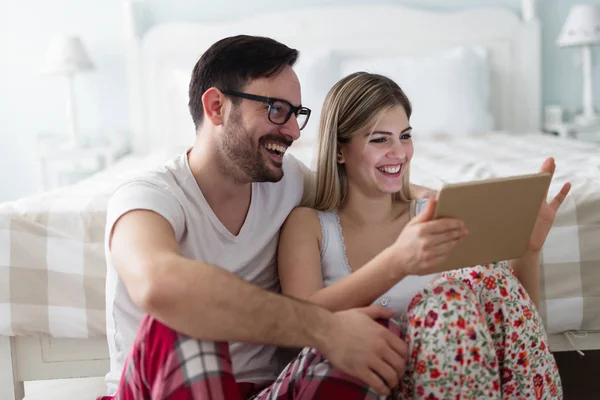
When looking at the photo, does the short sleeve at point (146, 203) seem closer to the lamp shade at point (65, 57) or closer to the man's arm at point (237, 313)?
the man's arm at point (237, 313)

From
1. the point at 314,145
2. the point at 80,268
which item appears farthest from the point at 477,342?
the point at 314,145

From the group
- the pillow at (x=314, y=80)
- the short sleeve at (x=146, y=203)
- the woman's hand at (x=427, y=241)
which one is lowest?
the woman's hand at (x=427, y=241)

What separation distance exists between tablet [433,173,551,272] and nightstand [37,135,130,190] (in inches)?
Result: 106

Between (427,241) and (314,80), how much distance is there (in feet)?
7.53

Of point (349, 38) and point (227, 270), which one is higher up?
point (349, 38)

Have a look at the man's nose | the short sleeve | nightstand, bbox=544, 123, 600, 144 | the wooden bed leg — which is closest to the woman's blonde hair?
the man's nose

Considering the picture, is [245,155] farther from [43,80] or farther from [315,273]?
[43,80]

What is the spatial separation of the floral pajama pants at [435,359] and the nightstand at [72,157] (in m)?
2.52

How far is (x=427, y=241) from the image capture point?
3.66 ft

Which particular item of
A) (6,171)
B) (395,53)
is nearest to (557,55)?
(395,53)

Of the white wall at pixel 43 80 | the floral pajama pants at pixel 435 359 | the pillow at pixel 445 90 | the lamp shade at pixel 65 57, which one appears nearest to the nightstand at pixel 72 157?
the white wall at pixel 43 80

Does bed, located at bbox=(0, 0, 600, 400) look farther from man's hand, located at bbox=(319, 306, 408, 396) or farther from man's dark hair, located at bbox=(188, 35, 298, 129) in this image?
man's hand, located at bbox=(319, 306, 408, 396)

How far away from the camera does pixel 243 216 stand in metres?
1.43

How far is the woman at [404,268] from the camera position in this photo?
1124mm
